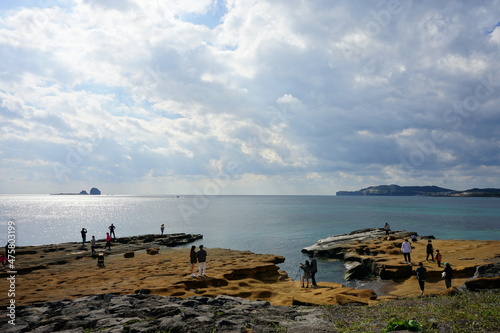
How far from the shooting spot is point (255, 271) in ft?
83.3

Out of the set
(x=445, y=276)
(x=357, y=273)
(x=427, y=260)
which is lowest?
(x=357, y=273)

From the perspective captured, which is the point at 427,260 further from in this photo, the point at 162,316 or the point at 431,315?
the point at 162,316

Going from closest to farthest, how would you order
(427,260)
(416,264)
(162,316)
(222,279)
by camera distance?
(162,316) < (222,279) < (416,264) < (427,260)

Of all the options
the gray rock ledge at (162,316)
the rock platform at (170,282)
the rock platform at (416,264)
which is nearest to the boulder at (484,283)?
the rock platform at (416,264)

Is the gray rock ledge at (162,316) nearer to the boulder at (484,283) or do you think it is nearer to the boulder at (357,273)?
the boulder at (484,283)

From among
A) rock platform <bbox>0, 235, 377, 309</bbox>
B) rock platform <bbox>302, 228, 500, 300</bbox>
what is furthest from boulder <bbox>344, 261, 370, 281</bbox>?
rock platform <bbox>0, 235, 377, 309</bbox>

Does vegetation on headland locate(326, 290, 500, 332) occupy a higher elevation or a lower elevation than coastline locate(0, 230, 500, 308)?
higher

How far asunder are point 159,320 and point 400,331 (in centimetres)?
914

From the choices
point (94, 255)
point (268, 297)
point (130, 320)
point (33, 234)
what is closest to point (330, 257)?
point (268, 297)

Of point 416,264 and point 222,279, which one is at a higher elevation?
point 222,279

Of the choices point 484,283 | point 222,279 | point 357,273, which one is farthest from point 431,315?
point 357,273

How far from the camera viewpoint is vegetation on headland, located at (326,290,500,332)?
9.24m

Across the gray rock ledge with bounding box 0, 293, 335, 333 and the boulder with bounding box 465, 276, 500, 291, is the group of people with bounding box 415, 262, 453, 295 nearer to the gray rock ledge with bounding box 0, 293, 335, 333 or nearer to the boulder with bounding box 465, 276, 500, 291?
the boulder with bounding box 465, 276, 500, 291

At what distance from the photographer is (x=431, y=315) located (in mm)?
10742
